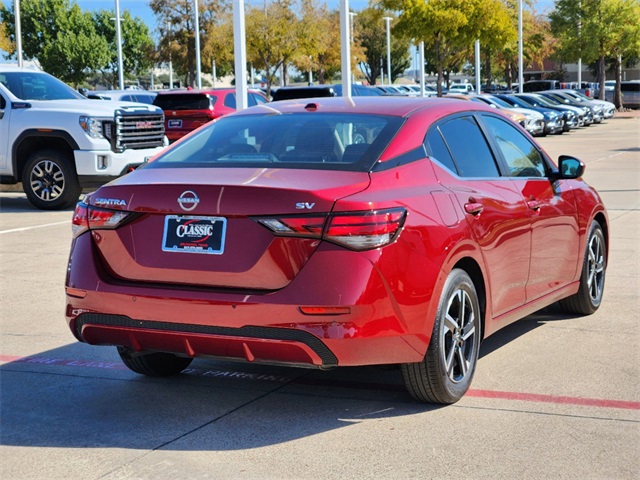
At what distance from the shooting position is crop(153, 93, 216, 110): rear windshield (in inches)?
984

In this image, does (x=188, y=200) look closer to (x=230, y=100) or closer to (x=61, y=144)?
(x=61, y=144)

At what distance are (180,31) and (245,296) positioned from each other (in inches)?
2347

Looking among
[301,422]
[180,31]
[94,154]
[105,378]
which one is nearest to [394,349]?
[301,422]

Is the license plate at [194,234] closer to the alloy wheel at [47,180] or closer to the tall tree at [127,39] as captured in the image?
the alloy wheel at [47,180]

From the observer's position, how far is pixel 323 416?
5316 millimetres

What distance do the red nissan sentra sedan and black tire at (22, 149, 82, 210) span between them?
9.99 metres

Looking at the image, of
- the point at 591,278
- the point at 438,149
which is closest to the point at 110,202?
the point at 438,149

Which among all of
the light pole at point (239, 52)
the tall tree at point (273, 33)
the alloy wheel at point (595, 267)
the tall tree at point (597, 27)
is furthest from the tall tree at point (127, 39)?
the alloy wheel at point (595, 267)

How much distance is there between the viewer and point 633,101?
2618 inches

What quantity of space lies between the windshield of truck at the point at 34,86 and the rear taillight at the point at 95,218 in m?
11.5

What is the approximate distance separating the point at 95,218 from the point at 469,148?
2214mm

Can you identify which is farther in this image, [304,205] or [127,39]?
[127,39]

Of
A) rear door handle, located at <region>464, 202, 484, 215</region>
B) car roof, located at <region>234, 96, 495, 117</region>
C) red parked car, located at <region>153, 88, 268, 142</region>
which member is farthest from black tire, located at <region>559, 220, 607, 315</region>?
red parked car, located at <region>153, 88, 268, 142</region>

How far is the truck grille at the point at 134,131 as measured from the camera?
623 inches
